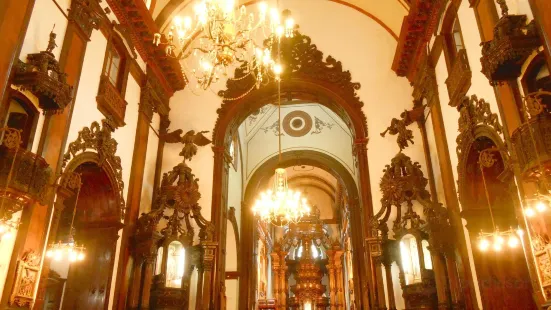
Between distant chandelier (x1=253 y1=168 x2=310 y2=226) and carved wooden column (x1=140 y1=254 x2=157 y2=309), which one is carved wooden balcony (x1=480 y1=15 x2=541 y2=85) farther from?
carved wooden column (x1=140 y1=254 x2=157 y2=309)

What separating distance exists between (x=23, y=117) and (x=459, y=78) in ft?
22.9

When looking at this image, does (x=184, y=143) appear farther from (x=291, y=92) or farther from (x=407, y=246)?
(x=407, y=246)

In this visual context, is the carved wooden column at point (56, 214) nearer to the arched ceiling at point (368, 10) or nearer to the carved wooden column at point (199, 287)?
the carved wooden column at point (199, 287)

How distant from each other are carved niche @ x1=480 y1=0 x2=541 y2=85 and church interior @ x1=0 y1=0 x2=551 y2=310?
0.02 m

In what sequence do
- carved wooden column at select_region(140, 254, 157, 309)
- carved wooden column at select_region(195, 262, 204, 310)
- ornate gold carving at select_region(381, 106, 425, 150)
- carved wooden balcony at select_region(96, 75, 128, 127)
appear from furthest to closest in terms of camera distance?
ornate gold carving at select_region(381, 106, 425, 150), carved wooden column at select_region(195, 262, 204, 310), carved wooden column at select_region(140, 254, 157, 309), carved wooden balcony at select_region(96, 75, 128, 127)

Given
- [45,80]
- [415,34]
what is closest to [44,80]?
[45,80]

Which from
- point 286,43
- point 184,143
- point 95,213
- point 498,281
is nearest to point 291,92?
point 286,43

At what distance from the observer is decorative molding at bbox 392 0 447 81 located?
9327 millimetres

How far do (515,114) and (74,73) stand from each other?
658cm

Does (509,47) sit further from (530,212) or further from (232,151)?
(232,151)

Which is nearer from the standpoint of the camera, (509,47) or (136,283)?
(509,47)

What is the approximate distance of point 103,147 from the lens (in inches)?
327

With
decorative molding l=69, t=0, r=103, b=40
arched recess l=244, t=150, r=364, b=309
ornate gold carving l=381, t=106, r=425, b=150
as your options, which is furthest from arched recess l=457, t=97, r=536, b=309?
arched recess l=244, t=150, r=364, b=309

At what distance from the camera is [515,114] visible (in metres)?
5.65
